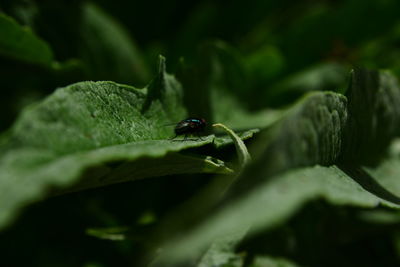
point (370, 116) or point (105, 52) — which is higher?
point (105, 52)

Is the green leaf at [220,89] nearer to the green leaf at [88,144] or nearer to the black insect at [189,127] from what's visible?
the black insect at [189,127]

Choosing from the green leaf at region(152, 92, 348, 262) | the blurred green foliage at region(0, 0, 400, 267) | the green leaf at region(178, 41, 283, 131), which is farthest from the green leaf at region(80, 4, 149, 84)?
the green leaf at region(152, 92, 348, 262)

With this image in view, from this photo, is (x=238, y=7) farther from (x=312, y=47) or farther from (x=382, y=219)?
(x=382, y=219)

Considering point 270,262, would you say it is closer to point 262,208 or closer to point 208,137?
point 208,137

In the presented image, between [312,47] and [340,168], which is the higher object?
[312,47]

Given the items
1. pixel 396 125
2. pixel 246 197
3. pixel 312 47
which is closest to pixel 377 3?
pixel 312 47

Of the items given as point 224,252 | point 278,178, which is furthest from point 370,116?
point 278,178

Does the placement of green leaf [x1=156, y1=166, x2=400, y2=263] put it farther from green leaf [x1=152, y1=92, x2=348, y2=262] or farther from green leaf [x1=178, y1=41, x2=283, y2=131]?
green leaf [x1=178, y1=41, x2=283, y2=131]

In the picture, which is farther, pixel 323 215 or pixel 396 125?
pixel 396 125
